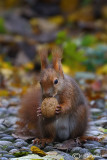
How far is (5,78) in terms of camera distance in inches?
276

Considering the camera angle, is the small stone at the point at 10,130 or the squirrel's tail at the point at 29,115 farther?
the small stone at the point at 10,130

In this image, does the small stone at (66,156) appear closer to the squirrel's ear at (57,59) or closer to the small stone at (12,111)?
the squirrel's ear at (57,59)

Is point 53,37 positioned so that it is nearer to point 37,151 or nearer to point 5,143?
point 5,143

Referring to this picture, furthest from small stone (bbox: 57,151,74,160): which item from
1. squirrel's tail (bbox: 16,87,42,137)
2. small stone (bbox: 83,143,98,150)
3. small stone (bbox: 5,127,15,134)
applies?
small stone (bbox: 5,127,15,134)

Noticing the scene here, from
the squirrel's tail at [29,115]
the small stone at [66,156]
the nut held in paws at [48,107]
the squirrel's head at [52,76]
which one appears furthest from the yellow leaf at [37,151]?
the squirrel's tail at [29,115]

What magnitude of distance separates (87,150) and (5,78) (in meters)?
4.24

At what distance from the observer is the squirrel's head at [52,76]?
296 centimetres

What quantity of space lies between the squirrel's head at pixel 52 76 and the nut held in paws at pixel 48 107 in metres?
0.05

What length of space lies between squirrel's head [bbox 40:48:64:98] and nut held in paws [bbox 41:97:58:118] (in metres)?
0.05

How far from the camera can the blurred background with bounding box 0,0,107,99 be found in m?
6.93

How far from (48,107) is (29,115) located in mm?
680

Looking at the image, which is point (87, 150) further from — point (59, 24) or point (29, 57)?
point (59, 24)

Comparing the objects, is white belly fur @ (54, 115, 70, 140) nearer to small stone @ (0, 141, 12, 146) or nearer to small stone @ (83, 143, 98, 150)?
small stone @ (83, 143, 98, 150)

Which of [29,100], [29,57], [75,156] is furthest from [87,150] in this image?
[29,57]
